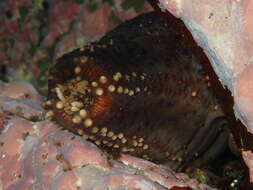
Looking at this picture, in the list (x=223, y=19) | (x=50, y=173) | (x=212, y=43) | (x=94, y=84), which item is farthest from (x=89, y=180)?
(x=223, y=19)

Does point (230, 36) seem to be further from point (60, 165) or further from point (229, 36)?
point (60, 165)

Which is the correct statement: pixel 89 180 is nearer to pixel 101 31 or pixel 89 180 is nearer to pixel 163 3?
pixel 163 3

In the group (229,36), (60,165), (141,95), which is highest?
(229,36)

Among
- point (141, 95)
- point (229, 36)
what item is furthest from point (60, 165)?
point (229, 36)

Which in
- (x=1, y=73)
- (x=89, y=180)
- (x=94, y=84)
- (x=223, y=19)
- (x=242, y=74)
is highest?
(x=223, y=19)

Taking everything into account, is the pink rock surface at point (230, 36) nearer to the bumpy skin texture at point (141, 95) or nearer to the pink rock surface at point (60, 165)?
the bumpy skin texture at point (141, 95)

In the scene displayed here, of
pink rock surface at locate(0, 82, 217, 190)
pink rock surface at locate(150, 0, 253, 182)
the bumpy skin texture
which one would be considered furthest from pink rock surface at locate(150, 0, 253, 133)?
pink rock surface at locate(0, 82, 217, 190)

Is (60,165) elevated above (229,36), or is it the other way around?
(229,36)
